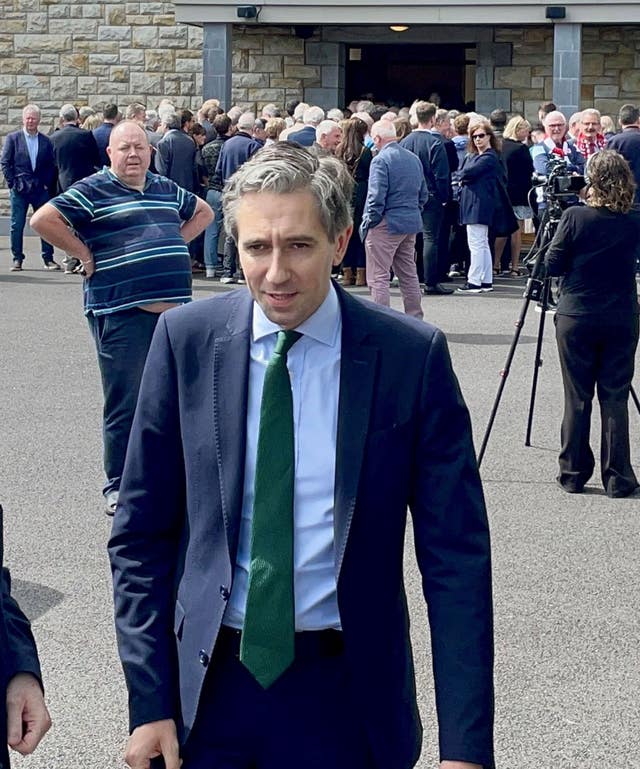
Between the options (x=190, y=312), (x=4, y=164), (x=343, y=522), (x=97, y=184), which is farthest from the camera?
(x=4, y=164)

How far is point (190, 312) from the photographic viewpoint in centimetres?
298

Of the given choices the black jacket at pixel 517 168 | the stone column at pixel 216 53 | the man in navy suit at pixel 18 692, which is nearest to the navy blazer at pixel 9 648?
the man in navy suit at pixel 18 692

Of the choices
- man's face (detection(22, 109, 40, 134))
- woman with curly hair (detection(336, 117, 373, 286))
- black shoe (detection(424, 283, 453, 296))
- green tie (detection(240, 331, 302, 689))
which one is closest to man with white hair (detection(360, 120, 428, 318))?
woman with curly hair (detection(336, 117, 373, 286))

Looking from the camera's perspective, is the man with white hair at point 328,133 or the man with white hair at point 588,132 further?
the man with white hair at point 328,133

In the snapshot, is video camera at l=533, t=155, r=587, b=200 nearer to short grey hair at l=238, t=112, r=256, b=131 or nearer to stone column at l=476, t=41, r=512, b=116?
short grey hair at l=238, t=112, r=256, b=131

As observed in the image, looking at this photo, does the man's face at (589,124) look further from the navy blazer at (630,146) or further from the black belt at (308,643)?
the black belt at (308,643)

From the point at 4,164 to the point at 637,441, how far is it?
1082cm

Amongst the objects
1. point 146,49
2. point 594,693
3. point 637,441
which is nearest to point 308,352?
point 594,693

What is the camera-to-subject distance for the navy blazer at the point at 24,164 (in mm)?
18172

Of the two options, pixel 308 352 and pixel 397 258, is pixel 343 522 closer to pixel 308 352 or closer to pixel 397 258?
pixel 308 352

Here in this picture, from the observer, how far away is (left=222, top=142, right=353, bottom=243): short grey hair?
2.80 meters

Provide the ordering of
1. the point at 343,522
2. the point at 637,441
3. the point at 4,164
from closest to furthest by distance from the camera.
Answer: the point at 343,522 → the point at 637,441 → the point at 4,164

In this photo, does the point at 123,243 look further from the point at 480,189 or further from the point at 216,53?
the point at 216,53

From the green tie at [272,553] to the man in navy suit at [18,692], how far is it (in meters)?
0.37
